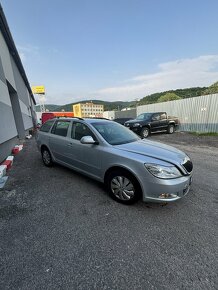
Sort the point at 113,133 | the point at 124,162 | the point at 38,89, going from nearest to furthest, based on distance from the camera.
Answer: the point at 124,162
the point at 113,133
the point at 38,89

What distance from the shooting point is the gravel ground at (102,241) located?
175 centimetres

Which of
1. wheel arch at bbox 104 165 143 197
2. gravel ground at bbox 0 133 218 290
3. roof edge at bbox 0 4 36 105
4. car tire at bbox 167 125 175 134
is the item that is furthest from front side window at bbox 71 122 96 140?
car tire at bbox 167 125 175 134

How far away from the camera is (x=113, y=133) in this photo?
3.87 meters

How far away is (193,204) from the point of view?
124 inches

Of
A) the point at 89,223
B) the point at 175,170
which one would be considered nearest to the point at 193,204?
the point at 175,170

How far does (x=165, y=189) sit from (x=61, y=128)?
3.37 meters

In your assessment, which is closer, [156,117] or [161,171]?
[161,171]

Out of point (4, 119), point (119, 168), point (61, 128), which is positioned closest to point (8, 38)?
point (4, 119)

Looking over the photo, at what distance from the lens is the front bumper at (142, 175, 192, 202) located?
2.61 metres

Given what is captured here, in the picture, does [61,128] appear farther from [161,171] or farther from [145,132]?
[145,132]

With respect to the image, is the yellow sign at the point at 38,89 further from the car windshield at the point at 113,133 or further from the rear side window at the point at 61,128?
the car windshield at the point at 113,133

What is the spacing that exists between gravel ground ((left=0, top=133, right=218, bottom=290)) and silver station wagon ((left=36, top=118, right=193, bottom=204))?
42cm

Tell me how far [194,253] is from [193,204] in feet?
4.04

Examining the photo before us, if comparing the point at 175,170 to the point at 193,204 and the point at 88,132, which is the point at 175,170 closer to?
the point at 193,204
